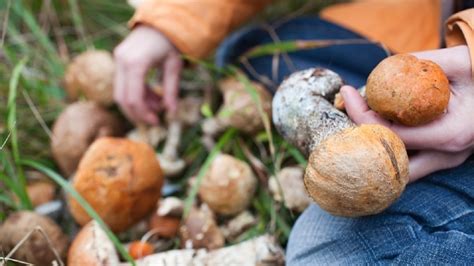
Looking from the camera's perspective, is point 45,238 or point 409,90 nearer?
point 409,90

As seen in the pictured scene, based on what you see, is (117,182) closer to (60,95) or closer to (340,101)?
(340,101)

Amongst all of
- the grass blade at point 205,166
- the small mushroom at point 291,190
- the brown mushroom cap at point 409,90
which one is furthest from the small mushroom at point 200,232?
the brown mushroom cap at point 409,90

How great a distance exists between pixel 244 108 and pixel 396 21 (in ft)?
1.47

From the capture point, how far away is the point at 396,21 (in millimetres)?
1443

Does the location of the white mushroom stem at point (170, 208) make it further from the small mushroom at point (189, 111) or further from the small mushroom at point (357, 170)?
the small mushroom at point (357, 170)

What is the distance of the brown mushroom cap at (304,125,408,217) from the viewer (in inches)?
30.0

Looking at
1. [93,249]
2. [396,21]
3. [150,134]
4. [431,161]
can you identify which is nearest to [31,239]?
[93,249]

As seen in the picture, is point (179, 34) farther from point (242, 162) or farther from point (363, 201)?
point (363, 201)

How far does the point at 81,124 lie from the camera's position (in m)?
1.41

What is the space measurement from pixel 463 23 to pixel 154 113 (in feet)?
2.72

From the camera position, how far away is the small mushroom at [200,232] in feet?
3.86

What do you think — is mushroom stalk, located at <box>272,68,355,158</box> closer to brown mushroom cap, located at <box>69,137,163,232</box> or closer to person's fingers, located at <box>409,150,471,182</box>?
person's fingers, located at <box>409,150,471,182</box>

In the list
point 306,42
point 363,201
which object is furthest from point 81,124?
point 363,201

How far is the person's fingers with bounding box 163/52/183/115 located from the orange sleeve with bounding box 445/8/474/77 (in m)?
0.72
